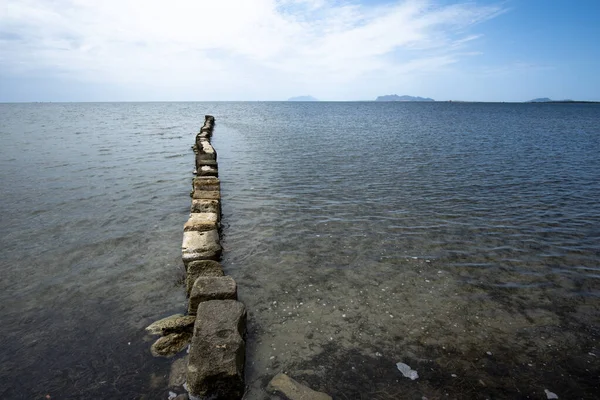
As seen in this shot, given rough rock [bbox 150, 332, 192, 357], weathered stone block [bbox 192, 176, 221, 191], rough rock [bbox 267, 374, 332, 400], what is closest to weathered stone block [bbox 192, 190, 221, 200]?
weathered stone block [bbox 192, 176, 221, 191]

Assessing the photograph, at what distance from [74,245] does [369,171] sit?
40.2 feet

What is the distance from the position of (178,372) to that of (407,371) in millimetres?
3029

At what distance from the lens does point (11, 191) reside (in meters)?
12.0

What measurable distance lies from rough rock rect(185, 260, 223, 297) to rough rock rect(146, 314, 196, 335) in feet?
2.57

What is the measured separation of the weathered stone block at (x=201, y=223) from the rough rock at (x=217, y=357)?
2.91 m

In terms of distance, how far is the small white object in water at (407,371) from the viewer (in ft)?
14.6

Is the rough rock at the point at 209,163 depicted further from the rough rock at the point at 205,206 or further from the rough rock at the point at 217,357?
the rough rock at the point at 217,357

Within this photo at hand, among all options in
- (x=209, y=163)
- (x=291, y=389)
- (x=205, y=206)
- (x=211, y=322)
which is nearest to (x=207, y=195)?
(x=205, y=206)

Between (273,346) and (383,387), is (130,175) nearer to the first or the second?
(273,346)

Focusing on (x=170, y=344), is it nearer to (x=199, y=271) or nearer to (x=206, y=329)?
(x=206, y=329)

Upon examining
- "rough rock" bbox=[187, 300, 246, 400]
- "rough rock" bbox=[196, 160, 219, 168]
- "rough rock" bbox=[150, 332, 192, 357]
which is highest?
"rough rock" bbox=[196, 160, 219, 168]

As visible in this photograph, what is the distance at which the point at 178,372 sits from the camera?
443 centimetres

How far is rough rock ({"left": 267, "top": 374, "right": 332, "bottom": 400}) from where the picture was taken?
4.07m

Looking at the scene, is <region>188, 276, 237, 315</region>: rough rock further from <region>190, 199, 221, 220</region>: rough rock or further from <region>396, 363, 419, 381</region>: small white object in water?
<region>190, 199, 221, 220</region>: rough rock
